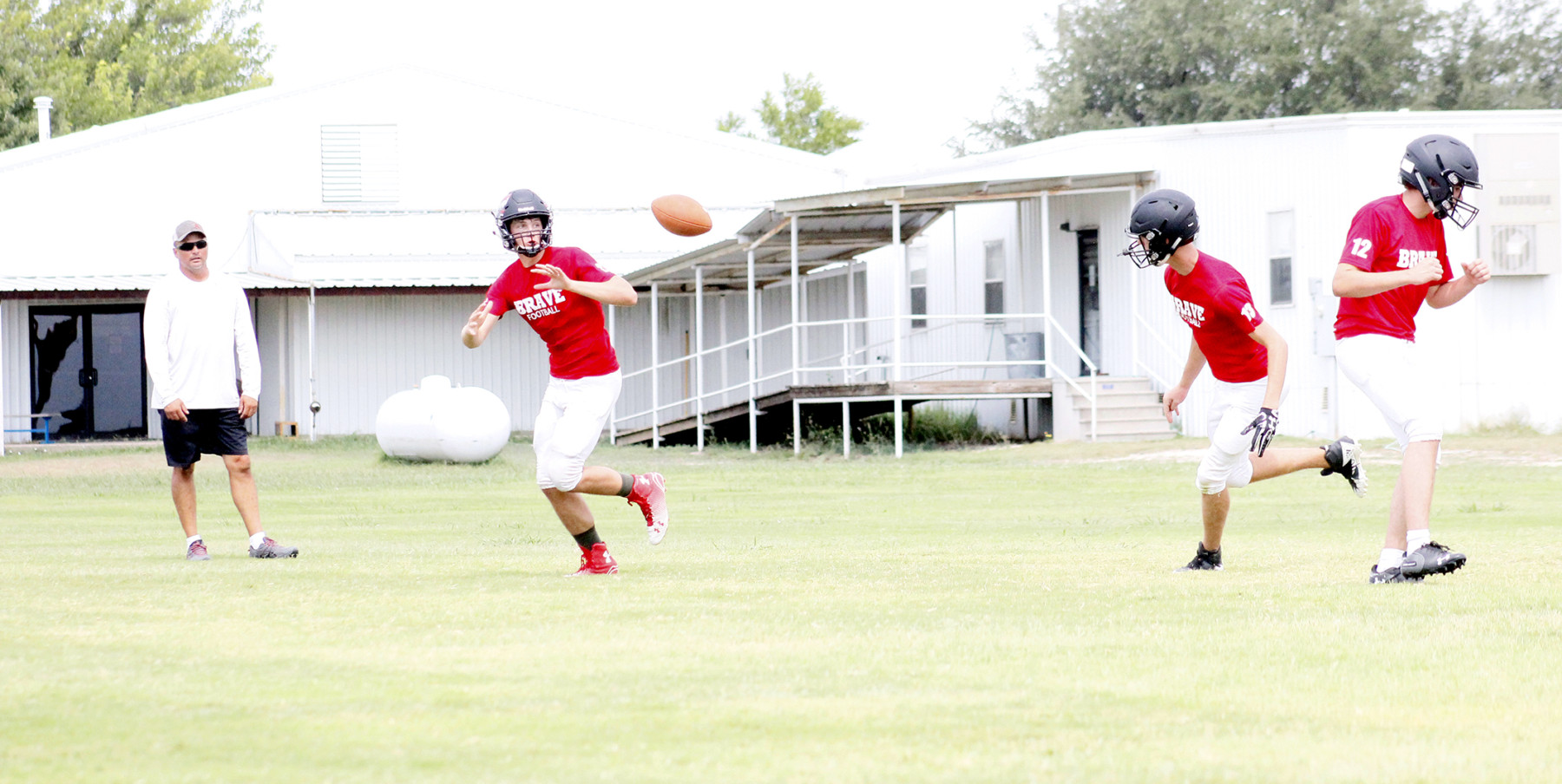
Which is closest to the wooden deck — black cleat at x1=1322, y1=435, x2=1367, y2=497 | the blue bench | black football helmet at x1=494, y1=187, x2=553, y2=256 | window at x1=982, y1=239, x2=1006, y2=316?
window at x1=982, y1=239, x2=1006, y2=316

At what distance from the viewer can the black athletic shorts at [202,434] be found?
412 inches

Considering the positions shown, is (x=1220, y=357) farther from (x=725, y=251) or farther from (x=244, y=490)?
(x=725, y=251)

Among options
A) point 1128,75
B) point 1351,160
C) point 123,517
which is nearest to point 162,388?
point 123,517

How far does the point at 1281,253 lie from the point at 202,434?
1995cm

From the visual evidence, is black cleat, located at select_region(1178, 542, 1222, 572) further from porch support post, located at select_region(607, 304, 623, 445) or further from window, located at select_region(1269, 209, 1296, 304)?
porch support post, located at select_region(607, 304, 623, 445)

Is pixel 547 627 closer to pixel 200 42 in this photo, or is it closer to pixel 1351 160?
pixel 1351 160

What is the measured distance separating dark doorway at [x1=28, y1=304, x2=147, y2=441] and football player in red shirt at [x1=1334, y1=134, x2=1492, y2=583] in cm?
3194

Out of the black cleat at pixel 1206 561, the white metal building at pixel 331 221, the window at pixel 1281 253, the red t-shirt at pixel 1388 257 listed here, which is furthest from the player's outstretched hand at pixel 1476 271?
the white metal building at pixel 331 221

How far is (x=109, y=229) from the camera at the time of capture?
1422 inches

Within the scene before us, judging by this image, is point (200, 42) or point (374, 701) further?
point (200, 42)

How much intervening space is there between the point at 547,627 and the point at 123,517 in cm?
1005

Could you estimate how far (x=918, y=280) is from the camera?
3494cm

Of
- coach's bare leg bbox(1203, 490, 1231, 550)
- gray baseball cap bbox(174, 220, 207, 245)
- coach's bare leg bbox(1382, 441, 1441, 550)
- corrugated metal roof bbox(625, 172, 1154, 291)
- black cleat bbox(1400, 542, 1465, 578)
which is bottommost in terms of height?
black cleat bbox(1400, 542, 1465, 578)

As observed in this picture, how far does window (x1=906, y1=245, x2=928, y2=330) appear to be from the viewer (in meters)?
34.4
